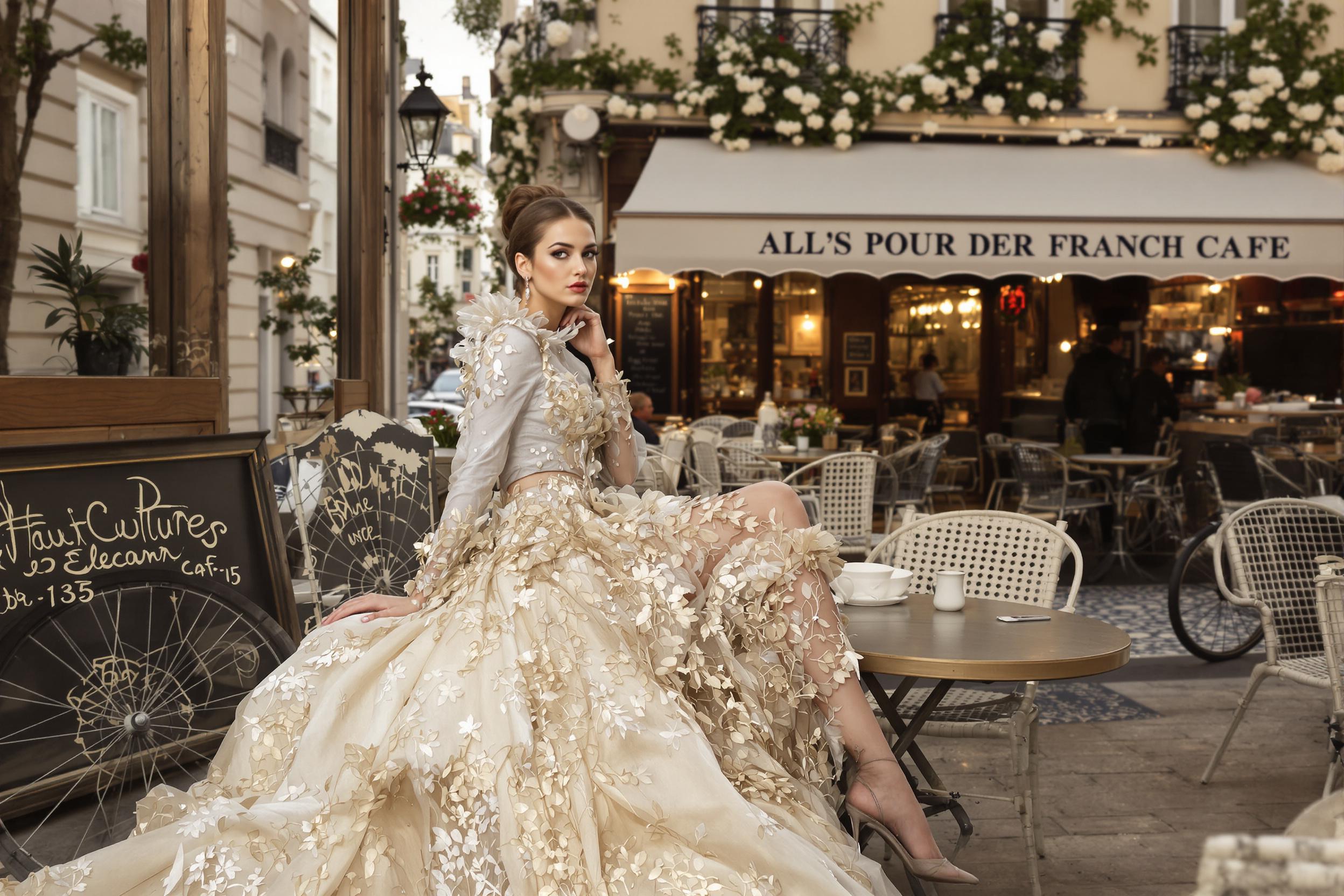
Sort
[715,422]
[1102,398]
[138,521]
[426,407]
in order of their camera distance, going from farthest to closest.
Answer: [426,407], [715,422], [1102,398], [138,521]

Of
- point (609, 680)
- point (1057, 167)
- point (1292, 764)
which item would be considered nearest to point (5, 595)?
point (609, 680)

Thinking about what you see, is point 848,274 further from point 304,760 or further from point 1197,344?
point 304,760

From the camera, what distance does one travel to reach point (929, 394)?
42.2ft

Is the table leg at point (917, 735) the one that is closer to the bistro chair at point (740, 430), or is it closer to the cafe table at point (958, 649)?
the cafe table at point (958, 649)

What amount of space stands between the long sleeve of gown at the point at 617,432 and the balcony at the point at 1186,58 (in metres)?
9.94

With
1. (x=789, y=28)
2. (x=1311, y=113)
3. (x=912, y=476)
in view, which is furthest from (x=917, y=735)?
(x=1311, y=113)

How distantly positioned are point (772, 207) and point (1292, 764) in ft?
19.6

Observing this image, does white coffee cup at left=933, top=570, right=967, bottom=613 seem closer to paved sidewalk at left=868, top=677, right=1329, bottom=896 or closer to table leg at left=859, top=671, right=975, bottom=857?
table leg at left=859, top=671, right=975, bottom=857

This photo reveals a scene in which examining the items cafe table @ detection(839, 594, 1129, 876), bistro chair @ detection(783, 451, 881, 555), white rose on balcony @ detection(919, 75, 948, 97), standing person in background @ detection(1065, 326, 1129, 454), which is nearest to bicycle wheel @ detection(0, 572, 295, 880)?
cafe table @ detection(839, 594, 1129, 876)

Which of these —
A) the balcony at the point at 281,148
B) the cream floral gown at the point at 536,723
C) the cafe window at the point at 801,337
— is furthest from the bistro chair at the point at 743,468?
the cafe window at the point at 801,337

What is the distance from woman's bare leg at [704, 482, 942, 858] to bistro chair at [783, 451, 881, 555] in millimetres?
→ 3808

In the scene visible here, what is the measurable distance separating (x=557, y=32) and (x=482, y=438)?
331 inches

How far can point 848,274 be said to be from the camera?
13352mm

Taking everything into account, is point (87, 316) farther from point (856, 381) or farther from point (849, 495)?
point (856, 381)
